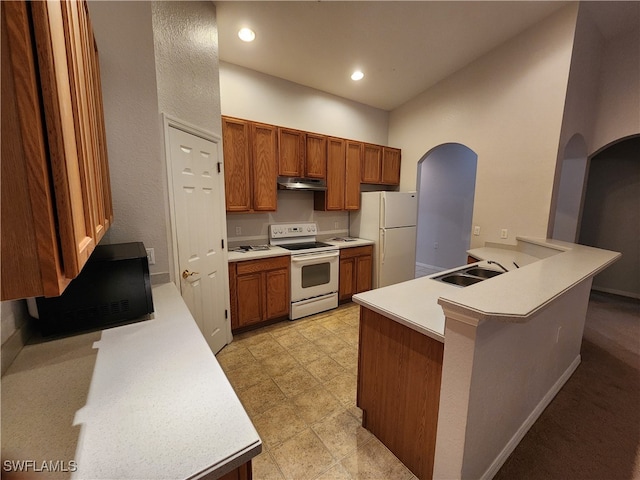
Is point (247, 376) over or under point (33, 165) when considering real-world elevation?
Result: under

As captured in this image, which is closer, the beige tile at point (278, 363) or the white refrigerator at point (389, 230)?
the beige tile at point (278, 363)

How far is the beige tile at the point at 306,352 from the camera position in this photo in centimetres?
259

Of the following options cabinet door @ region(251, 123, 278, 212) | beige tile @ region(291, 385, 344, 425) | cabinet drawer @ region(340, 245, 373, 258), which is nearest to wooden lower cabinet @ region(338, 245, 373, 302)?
cabinet drawer @ region(340, 245, 373, 258)

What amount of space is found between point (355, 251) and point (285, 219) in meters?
1.10

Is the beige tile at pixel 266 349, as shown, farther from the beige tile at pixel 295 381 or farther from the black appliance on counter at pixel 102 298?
the black appliance on counter at pixel 102 298

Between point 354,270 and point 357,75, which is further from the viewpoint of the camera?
point 354,270

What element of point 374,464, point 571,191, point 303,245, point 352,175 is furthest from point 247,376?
point 571,191

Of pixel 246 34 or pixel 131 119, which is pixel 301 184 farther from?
pixel 131 119

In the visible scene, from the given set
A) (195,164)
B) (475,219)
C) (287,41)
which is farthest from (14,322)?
(475,219)

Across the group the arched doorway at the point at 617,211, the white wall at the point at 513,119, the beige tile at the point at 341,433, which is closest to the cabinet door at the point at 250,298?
the beige tile at the point at 341,433

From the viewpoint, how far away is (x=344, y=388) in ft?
7.19

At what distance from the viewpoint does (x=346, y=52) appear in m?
3.17

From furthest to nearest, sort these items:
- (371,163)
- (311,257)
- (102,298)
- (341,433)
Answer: (371,163), (311,257), (341,433), (102,298)

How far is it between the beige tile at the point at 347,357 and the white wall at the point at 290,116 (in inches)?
68.0
